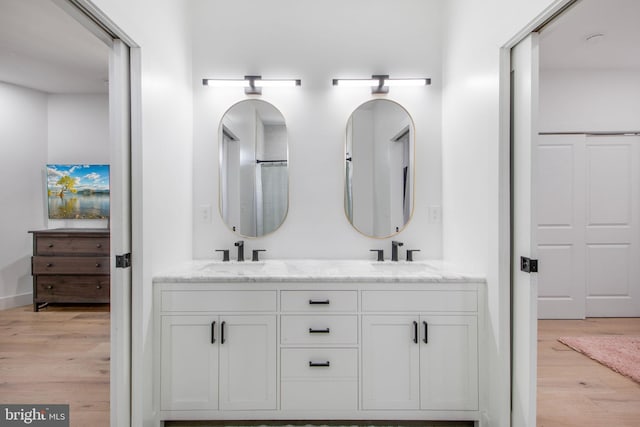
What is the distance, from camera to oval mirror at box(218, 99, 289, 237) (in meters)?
2.44

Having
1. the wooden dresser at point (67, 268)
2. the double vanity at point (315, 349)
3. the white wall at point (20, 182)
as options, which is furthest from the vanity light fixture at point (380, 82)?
Result: the white wall at point (20, 182)

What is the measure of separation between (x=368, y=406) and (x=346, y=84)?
209cm

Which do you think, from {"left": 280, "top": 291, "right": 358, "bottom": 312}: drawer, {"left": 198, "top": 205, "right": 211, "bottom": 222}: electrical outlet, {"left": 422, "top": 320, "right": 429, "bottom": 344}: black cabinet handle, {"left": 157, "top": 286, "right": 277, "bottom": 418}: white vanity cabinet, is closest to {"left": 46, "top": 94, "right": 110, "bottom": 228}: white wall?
{"left": 198, "top": 205, "right": 211, "bottom": 222}: electrical outlet

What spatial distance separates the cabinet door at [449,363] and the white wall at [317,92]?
71 cm

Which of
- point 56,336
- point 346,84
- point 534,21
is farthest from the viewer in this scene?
point 56,336

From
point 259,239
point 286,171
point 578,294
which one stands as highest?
point 286,171

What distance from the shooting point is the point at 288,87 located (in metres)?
2.44

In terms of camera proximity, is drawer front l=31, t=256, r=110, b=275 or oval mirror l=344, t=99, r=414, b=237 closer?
oval mirror l=344, t=99, r=414, b=237

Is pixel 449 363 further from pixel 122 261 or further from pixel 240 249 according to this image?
pixel 122 261

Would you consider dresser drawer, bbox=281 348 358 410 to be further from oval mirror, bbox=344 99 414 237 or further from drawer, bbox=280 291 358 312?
oval mirror, bbox=344 99 414 237

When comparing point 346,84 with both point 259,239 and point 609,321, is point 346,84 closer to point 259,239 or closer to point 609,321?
point 259,239

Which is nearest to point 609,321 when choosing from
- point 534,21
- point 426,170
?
point 426,170

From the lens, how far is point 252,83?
2.36 metres

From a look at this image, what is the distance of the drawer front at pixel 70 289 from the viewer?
3502 millimetres
